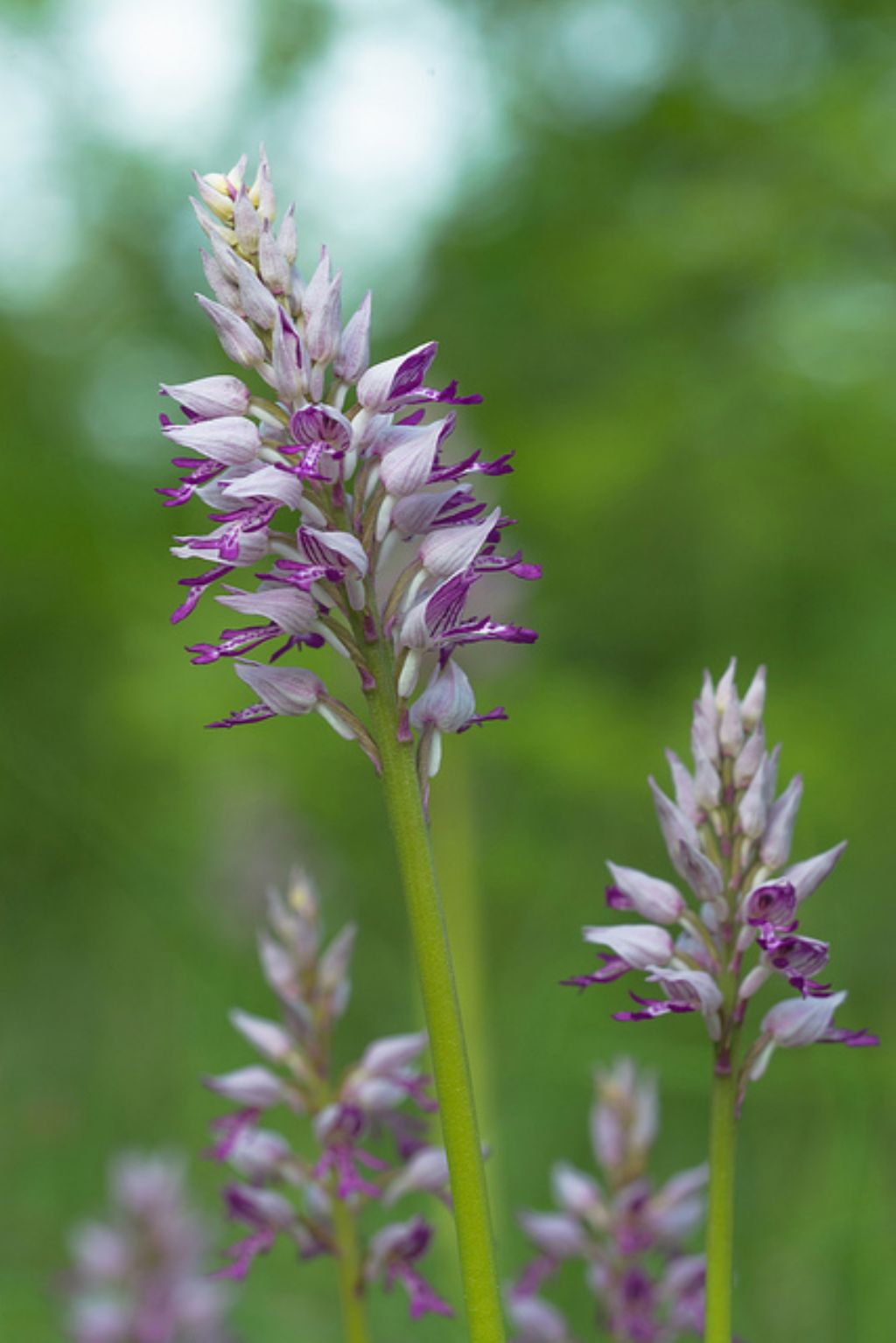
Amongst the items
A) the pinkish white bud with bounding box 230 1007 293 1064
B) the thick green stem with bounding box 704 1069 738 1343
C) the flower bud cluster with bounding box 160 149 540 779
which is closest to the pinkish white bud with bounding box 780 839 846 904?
the thick green stem with bounding box 704 1069 738 1343

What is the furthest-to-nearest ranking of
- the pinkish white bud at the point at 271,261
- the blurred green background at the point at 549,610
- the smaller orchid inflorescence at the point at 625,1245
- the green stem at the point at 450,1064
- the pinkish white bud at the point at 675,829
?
the blurred green background at the point at 549,610 < the smaller orchid inflorescence at the point at 625,1245 < the pinkish white bud at the point at 271,261 < the pinkish white bud at the point at 675,829 < the green stem at the point at 450,1064

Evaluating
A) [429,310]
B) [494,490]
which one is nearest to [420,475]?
[494,490]

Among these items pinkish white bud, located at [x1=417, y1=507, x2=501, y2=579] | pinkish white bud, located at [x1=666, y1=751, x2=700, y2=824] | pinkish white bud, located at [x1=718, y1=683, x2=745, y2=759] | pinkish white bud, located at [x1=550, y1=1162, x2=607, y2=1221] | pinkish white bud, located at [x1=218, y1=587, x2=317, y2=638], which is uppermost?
pinkish white bud, located at [x1=417, y1=507, x2=501, y2=579]

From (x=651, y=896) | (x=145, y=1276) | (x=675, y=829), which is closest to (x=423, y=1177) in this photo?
(x=651, y=896)

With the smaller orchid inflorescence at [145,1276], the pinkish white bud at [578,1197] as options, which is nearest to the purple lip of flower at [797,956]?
the pinkish white bud at [578,1197]

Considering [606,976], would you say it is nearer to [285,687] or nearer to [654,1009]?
[654,1009]

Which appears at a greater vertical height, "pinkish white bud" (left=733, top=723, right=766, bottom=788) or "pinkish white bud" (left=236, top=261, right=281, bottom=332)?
"pinkish white bud" (left=236, top=261, right=281, bottom=332)

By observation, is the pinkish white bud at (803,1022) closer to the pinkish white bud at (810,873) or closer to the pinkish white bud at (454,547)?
the pinkish white bud at (810,873)

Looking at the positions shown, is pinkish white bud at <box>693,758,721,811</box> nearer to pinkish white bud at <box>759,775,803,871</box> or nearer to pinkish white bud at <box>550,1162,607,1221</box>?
pinkish white bud at <box>759,775,803,871</box>
